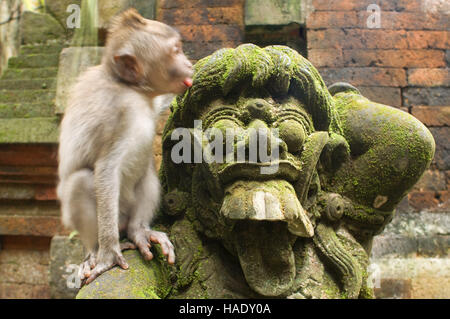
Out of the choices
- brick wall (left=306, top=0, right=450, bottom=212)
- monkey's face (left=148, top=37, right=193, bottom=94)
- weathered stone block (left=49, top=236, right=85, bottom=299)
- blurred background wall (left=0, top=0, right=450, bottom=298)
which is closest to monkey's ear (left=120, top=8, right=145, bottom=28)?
monkey's face (left=148, top=37, right=193, bottom=94)

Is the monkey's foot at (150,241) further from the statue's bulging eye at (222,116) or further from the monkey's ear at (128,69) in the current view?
the monkey's ear at (128,69)

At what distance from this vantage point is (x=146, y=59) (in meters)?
1.71

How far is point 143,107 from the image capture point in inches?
66.6

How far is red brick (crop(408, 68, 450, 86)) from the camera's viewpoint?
10.5 ft

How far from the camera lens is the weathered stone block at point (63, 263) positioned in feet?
9.92

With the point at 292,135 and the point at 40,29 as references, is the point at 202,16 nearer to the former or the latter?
the point at 40,29

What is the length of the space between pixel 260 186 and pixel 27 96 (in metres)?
2.98

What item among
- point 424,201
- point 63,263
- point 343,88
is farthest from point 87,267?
point 424,201

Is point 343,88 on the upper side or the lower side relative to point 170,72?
lower

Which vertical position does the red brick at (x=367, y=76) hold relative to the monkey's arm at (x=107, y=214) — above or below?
above

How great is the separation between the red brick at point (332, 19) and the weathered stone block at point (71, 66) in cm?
181

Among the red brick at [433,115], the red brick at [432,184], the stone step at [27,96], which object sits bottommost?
the red brick at [432,184]
